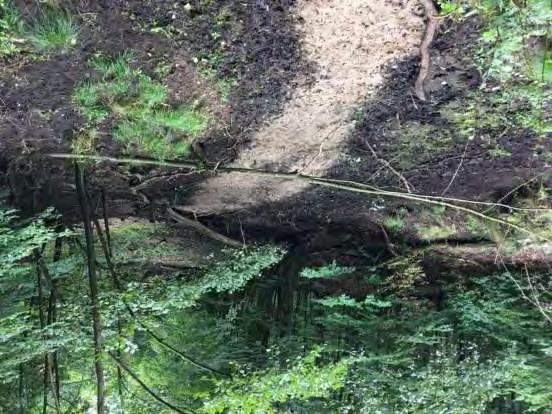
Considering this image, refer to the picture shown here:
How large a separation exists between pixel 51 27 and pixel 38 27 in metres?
0.09

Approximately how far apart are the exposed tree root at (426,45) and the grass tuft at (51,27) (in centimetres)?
269

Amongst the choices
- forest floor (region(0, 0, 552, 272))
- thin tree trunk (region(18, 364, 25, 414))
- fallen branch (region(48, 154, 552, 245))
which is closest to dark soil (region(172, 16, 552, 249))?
forest floor (region(0, 0, 552, 272))

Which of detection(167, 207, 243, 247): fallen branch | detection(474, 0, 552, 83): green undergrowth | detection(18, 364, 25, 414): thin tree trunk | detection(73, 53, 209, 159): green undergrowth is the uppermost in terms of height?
detection(474, 0, 552, 83): green undergrowth

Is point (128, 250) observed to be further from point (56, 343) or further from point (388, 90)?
point (388, 90)

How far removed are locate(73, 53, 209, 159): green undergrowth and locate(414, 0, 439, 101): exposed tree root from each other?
1913mm

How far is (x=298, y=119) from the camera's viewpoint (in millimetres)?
4957

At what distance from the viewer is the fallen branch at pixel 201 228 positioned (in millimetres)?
A: 6078

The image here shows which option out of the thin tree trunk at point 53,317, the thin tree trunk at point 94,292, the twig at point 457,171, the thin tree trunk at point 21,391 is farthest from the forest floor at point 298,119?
the thin tree trunk at point 21,391

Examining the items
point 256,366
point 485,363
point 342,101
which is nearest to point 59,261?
point 256,366

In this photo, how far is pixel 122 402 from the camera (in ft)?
17.2

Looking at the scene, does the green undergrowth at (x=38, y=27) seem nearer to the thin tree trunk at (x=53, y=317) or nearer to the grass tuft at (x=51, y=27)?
the grass tuft at (x=51, y=27)

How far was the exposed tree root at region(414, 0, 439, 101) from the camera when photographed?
402 centimetres

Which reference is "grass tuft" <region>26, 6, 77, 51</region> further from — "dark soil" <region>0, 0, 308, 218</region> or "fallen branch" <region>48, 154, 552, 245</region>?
"fallen branch" <region>48, 154, 552, 245</region>

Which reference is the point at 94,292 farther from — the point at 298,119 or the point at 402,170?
the point at 402,170
